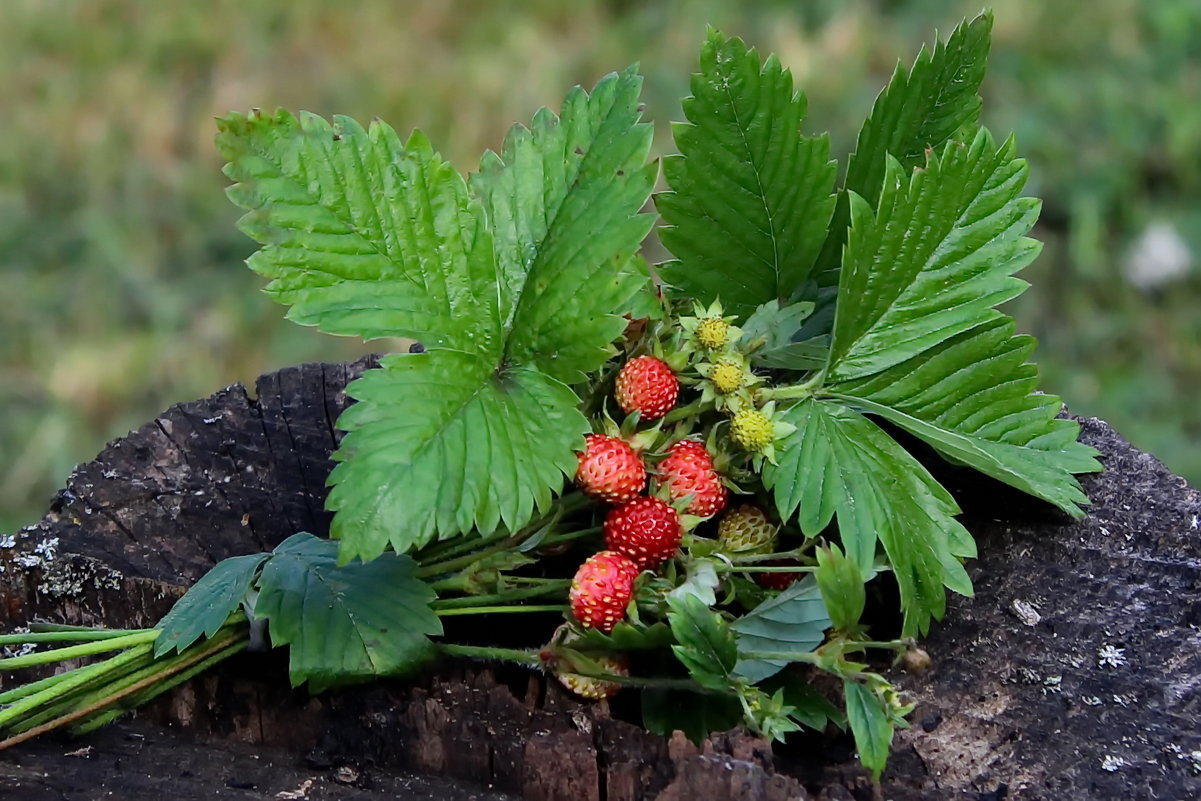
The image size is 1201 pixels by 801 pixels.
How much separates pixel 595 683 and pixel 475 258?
359 millimetres

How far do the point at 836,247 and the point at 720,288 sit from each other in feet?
0.40

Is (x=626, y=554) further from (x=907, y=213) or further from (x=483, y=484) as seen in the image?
(x=907, y=213)

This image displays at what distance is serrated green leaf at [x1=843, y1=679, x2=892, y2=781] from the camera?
862mm

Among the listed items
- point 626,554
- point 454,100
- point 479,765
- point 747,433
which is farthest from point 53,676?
point 454,100

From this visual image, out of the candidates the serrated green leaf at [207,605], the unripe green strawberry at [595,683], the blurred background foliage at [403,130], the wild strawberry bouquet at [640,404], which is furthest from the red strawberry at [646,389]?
the blurred background foliage at [403,130]

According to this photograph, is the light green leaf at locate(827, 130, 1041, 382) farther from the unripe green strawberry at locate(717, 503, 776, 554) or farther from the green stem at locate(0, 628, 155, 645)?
the green stem at locate(0, 628, 155, 645)

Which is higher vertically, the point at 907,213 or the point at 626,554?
A: the point at 907,213

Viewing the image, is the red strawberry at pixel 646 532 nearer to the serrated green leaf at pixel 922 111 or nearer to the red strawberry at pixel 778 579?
the red strawberry at pixel 778 579

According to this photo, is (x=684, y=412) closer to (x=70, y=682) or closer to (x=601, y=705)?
(x=601, y=705)

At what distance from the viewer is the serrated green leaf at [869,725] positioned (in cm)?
86

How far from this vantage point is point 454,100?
2.91m

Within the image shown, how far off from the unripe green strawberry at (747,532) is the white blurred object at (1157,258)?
5.98 feet

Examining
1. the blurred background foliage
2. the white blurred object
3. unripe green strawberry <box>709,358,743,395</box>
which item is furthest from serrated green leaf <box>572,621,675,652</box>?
the white blurred object

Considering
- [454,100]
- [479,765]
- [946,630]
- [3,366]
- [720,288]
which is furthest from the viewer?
[454,100]
